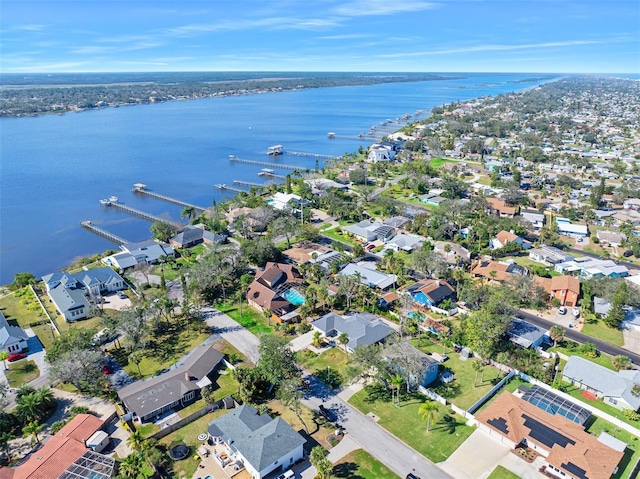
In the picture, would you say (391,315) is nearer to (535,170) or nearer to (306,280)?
(306,280)

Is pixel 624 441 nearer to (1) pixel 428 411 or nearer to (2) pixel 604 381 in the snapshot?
(2) pixel 604 381

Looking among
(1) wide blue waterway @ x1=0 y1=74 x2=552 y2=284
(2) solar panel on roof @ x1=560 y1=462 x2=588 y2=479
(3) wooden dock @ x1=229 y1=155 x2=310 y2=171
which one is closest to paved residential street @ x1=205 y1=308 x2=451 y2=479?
(2) solar panel on roof @ x1=560 y1=462 x2=588 y2=479

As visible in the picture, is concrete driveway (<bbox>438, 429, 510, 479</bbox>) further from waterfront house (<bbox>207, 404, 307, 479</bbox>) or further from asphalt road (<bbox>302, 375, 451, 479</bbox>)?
waterfront house (<bbox>207, 404, 307, 479</bbox>)

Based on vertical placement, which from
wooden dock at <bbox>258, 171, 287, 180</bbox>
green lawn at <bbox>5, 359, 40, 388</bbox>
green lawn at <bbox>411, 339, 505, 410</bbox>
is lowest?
green lawn at <bbox>411, 339, 505, 410</bbox>

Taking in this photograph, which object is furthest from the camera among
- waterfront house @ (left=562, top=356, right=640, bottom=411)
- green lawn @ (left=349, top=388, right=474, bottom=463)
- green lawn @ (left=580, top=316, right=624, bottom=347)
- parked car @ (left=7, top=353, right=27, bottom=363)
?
green lawn @ (left=580, top=316, right=624, bottom=347)

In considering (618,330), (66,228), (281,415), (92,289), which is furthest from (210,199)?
(618,330)

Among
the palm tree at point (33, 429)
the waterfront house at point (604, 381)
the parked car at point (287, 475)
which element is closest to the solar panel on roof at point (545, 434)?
the waterfront house at point (604, 381)
